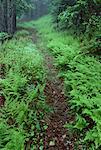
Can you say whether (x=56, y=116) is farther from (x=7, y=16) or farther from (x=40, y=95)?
(x=7, y=16)

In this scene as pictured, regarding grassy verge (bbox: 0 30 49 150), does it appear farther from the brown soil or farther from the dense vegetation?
the brown soil

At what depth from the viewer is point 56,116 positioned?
750cm

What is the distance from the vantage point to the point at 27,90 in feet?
26.3

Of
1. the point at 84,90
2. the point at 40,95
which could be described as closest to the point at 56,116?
the point at 40,95

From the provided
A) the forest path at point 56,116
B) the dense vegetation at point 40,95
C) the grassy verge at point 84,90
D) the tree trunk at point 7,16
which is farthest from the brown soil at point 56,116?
the tree trunk at point 7,16

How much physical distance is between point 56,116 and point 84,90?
50.9 inches

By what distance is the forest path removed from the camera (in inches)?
257

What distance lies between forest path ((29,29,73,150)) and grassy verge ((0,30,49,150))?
0.72 feet

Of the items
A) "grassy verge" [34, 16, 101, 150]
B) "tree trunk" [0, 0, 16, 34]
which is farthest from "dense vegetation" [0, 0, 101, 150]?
"tree trunk" [0, 0, 16, 34]

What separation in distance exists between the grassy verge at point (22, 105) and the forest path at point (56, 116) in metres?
0.22

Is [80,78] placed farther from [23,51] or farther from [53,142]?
[23,51]

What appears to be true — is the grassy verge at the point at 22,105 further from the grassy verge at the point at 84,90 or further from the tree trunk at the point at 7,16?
the tree trunk at the point at 7,16

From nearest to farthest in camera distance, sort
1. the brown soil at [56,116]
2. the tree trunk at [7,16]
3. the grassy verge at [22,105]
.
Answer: the grassy verge at [22,105], the brown soil at [56,116], the tree trunk at [7,16]

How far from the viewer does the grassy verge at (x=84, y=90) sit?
6425 mm
